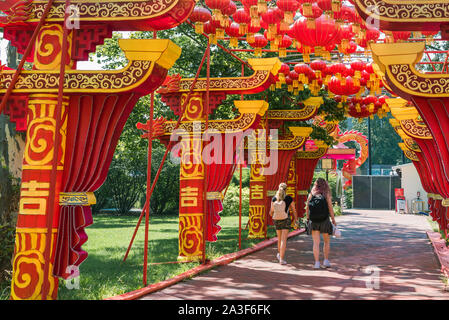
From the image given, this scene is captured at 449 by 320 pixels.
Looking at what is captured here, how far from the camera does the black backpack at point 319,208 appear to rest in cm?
821

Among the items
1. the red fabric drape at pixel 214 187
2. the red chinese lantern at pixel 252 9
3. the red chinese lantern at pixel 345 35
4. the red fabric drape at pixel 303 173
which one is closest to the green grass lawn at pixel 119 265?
the red fabric drape at pixel 214 187

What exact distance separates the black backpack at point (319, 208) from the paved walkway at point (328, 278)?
0.90m

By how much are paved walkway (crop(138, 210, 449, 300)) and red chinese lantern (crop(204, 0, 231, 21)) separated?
3.74m

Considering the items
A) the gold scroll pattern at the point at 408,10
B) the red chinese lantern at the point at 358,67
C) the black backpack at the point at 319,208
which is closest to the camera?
the gold scroll pattern at the point at 408,10

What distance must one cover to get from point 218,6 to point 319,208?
147 inches

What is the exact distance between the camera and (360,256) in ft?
33.7

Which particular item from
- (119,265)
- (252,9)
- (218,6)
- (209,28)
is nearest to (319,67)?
(209,28)

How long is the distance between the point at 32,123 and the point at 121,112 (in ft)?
3.14

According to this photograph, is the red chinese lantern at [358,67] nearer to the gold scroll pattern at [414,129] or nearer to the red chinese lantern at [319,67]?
the red chinese lantern at [319,67]

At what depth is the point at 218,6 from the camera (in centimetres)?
664

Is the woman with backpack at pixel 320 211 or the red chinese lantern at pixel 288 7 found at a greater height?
the red chinese lantern at pixel 288 7

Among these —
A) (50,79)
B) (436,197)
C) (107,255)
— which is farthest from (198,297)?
(436,197)

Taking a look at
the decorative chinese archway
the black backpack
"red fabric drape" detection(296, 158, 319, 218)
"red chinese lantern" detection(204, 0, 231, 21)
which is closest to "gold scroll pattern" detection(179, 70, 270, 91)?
"red chinese lantern" detection(204, 0, 231, 21)

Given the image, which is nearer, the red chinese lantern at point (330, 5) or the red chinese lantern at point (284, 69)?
the red chinese lantern at point (330, 5)
